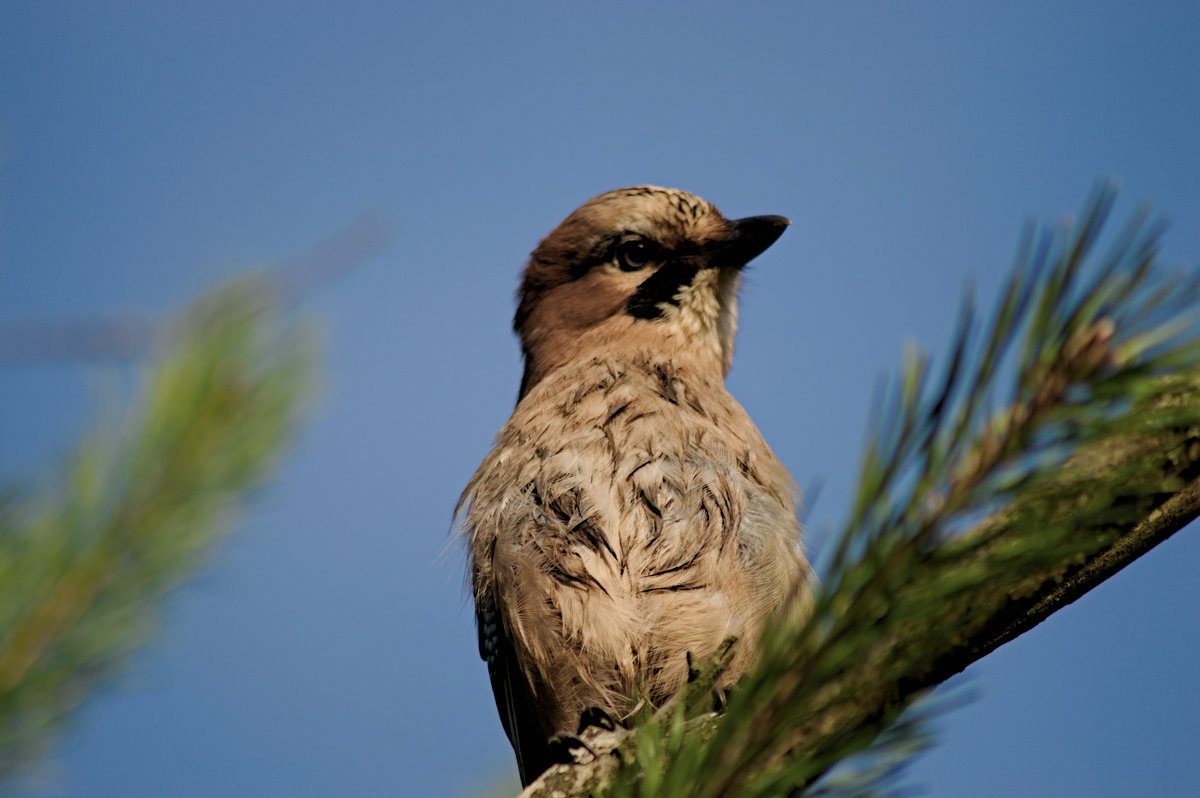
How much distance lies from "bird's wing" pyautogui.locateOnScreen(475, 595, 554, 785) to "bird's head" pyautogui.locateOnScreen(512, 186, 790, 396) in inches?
50.4

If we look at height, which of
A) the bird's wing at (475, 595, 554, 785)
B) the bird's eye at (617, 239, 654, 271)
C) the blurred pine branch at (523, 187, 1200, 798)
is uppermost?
the bird's eye at (617, 239, 654, 271)

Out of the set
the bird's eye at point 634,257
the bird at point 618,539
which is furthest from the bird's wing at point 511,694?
the bird's eye at point 634,257

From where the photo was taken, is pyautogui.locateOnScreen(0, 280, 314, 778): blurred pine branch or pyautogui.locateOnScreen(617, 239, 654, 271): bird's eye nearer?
pyautogui.locateOnScreen(0, 280, 314, 778): blurred pine branch

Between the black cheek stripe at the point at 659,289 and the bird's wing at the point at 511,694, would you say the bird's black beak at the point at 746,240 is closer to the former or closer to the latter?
the black cheek stripe at the point at 659,289

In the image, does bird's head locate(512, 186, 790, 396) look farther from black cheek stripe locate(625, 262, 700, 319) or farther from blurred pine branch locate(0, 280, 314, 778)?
blurred pine branch locate(0, 280, 314, 778)

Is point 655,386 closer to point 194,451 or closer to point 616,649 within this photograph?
point 616,649

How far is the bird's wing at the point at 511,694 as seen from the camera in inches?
116

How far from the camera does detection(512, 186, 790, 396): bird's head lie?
402 cm

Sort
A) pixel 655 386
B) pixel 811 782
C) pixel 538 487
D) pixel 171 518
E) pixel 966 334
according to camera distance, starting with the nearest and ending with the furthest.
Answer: pixel 966 334 → pixel 811 782 → pixel 171 518 → pixel 538 487 → pixel 655 386

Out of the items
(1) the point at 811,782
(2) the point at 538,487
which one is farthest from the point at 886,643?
(2) the point at 538,487

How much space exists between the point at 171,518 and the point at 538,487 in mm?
1299

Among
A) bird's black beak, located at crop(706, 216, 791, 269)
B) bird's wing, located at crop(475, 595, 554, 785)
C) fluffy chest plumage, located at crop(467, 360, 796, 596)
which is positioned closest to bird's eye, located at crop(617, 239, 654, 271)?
bird's black beak, located at crop(706, 216, 791, 269)

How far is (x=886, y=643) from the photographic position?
0.93m

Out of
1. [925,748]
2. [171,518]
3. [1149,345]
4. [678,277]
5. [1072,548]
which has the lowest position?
[925,748]
